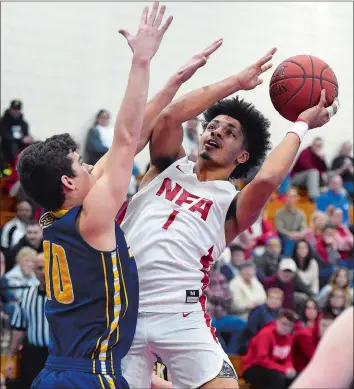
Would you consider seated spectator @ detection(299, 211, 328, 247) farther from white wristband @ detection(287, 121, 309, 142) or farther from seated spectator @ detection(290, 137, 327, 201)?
white wristband @ detection(287, 121, 309, 142)

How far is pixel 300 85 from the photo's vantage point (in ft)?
16.0

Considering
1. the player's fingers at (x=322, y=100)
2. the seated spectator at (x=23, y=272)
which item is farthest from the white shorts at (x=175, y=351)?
the seated spectator at (x=23, y=272)

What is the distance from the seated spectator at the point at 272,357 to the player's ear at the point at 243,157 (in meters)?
4.46

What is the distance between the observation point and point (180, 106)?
488 centimetres

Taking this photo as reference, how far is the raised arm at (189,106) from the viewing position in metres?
4.80

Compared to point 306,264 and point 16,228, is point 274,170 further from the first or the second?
point 306,264

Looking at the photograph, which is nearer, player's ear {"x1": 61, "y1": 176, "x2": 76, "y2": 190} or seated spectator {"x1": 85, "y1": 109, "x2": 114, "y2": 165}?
player's ear {"x1": 61, "y1": 176, "x2": 76, "y2": 190}

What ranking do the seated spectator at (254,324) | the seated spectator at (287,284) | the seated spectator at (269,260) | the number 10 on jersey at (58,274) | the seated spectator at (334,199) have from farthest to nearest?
the seated spectator at (334,199) → the seated spectator at (269,260) → the seated spectator at (287,284) → the seated spectator at (254,324) → the number 10 on jersey at (58,274)

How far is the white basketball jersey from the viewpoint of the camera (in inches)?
181

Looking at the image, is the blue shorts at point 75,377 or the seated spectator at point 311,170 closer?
the blue shorts at point 75,377

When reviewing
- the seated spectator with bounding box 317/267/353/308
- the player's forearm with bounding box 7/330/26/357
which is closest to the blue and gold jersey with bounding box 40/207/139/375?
the player's forearm with bounding box 7/330/26/357

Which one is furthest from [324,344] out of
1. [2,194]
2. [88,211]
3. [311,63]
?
[2,194]

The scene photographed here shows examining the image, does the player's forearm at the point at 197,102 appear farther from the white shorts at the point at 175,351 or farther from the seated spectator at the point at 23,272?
the seated spectator at the point at 23,272

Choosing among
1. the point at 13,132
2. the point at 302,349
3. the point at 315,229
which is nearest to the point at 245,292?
the point at 302,349
